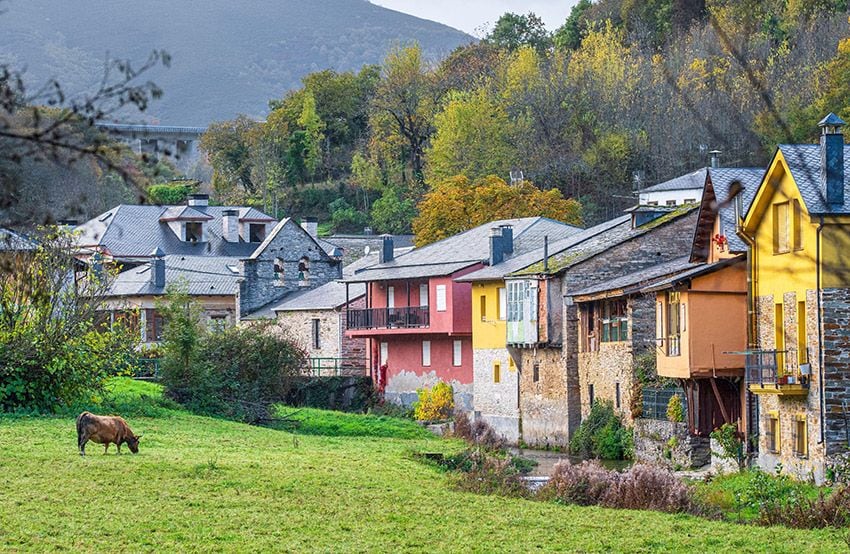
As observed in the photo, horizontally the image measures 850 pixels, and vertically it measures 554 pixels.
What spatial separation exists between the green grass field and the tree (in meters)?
82.9

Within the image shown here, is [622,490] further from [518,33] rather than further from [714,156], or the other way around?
[518,33]

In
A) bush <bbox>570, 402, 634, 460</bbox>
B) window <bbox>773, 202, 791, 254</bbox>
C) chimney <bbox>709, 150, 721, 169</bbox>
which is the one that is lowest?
bush <bbox>570, 402, 634, 460</bbox>

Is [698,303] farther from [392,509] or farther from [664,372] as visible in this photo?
[392,509]

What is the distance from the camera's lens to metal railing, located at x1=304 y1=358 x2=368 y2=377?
67.6 m

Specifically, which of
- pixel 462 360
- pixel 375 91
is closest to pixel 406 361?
pixel 462 360

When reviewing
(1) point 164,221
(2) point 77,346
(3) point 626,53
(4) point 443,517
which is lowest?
(4) point 443,517

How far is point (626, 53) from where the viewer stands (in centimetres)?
9538

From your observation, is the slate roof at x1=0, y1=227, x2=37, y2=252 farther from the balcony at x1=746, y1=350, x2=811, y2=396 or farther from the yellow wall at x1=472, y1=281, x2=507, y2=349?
the yellow wall at x1=472, y1=281, x2=507, y2=349

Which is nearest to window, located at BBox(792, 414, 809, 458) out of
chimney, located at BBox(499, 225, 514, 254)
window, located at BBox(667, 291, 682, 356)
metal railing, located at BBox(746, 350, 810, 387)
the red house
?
metal railing, located at BBox(746, 350, 810, 387)

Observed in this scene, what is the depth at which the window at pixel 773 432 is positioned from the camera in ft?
114

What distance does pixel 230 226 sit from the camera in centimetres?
8931

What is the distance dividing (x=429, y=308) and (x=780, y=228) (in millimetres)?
28869

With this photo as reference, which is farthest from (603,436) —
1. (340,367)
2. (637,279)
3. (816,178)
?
(340,367)

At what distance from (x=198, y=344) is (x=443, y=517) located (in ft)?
94.3
